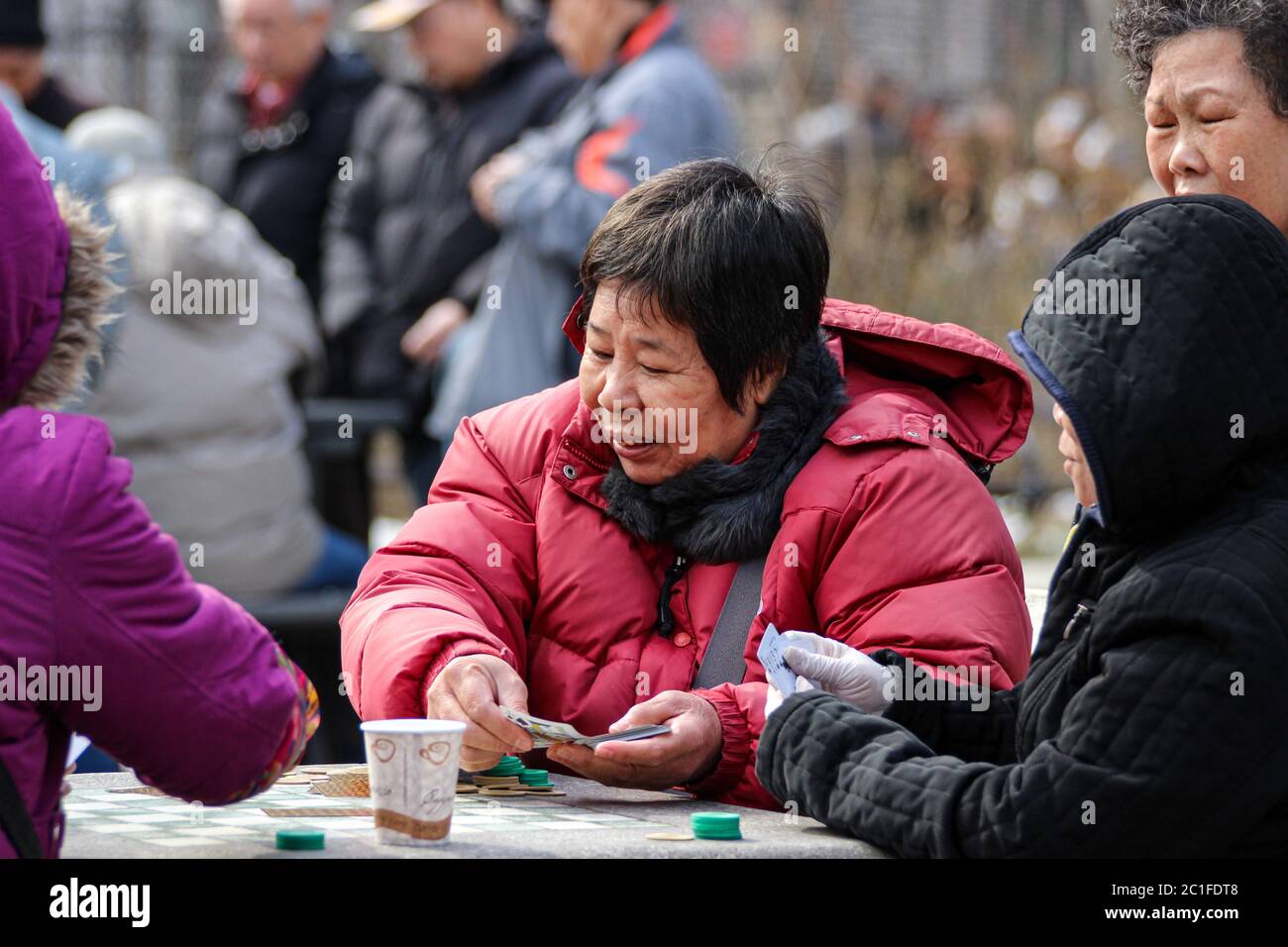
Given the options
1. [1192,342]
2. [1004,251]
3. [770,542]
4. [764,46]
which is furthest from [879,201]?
[1192,342]

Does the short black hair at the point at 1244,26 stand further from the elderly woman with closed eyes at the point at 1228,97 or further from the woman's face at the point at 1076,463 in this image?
the woman's face at the point at 1076,463

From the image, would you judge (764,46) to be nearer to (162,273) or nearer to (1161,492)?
(162,273)

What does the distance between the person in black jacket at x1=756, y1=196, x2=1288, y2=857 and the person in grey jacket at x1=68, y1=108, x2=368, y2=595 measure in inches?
134

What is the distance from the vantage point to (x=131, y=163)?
5801mm

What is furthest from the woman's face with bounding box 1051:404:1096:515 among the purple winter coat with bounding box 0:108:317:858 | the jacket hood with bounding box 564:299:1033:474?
the purple winter coat with bounding box 0:108:317:858

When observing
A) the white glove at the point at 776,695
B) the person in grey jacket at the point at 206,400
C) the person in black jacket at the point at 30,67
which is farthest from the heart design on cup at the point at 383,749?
the person in black jacket at the point at 30,67

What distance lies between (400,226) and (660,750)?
4.41 metres

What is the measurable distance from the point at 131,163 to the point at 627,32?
5.09ft

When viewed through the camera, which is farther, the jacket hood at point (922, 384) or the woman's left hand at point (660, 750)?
the jacket hood at point (922, 384)

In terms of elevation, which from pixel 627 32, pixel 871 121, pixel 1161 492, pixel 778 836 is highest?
pixel 871 121

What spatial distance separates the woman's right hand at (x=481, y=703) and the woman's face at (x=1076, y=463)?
2.75ft

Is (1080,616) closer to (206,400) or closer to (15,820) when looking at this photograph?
(15,820)

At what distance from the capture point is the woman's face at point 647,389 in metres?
2.93

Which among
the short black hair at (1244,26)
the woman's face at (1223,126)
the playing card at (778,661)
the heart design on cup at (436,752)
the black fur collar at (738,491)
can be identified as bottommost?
the heart design on cup at (436,752)
